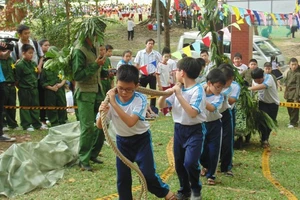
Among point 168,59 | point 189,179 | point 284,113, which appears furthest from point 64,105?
point 284,113

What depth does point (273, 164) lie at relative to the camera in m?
7.49

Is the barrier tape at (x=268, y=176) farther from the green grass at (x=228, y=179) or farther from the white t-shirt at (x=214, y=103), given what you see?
the white t-shirt at (x=214, y=103)

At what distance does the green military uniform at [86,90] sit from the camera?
639 cm

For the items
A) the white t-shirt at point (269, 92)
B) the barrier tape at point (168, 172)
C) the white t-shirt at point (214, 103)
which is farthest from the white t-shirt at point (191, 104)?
the white t-shirt at point (269, 92)

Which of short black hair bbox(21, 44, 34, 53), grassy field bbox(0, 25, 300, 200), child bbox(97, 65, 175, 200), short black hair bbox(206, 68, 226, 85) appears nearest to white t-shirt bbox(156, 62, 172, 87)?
grassy field bbox(0, 25, 300, 200)

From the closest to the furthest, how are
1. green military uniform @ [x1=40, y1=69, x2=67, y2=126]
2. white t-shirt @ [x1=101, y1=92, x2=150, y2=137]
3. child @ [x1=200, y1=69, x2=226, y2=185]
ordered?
white t-shirt @ [x1=101, y1=92, x2=150, y2=137] → child @ [x1=200, y1=69, x2=226, y2=185] → green military uniform @ [x1=40, y1=69, x2=67, y2=126]

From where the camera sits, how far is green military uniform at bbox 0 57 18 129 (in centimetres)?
902

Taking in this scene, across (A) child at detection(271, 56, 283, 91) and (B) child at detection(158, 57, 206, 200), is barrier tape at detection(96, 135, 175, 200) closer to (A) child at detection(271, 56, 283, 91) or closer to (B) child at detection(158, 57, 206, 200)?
(B) child at detection(158, 57, 206, 200)

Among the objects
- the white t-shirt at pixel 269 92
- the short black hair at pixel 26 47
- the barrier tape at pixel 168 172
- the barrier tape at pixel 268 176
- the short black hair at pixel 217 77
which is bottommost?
the barrier tape at pixel 268 176

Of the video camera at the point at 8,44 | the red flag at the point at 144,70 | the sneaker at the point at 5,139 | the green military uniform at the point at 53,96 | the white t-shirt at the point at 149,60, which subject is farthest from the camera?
the white t-shirt at the point at 149,60

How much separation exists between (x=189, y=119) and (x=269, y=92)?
3768mm

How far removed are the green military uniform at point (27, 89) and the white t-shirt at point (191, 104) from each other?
4566 mm

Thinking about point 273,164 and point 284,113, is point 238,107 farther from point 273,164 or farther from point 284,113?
point 284,113

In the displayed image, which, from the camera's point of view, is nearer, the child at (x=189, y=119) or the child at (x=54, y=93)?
the child at (x=189, y=119)
